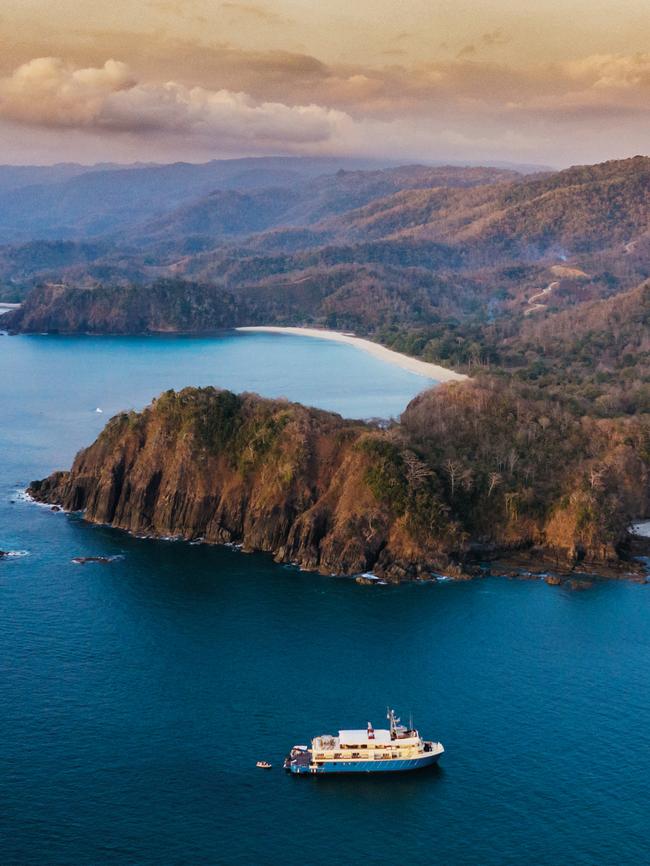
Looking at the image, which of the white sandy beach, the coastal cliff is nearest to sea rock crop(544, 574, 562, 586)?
the coastal cliff

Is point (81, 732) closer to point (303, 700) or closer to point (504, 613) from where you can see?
point (303, 700)

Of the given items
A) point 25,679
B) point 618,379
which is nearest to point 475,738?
point 25,679

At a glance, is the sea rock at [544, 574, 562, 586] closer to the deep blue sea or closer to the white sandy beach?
the deep blue sea

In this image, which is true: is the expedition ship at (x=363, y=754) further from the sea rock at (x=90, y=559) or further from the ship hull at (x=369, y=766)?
the sea rock at (x=90, y=559)

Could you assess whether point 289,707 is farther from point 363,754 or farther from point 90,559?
point 90,559

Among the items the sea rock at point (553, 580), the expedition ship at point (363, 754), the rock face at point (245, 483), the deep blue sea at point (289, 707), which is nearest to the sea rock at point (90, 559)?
the deep blue sea at point (289, 707)
